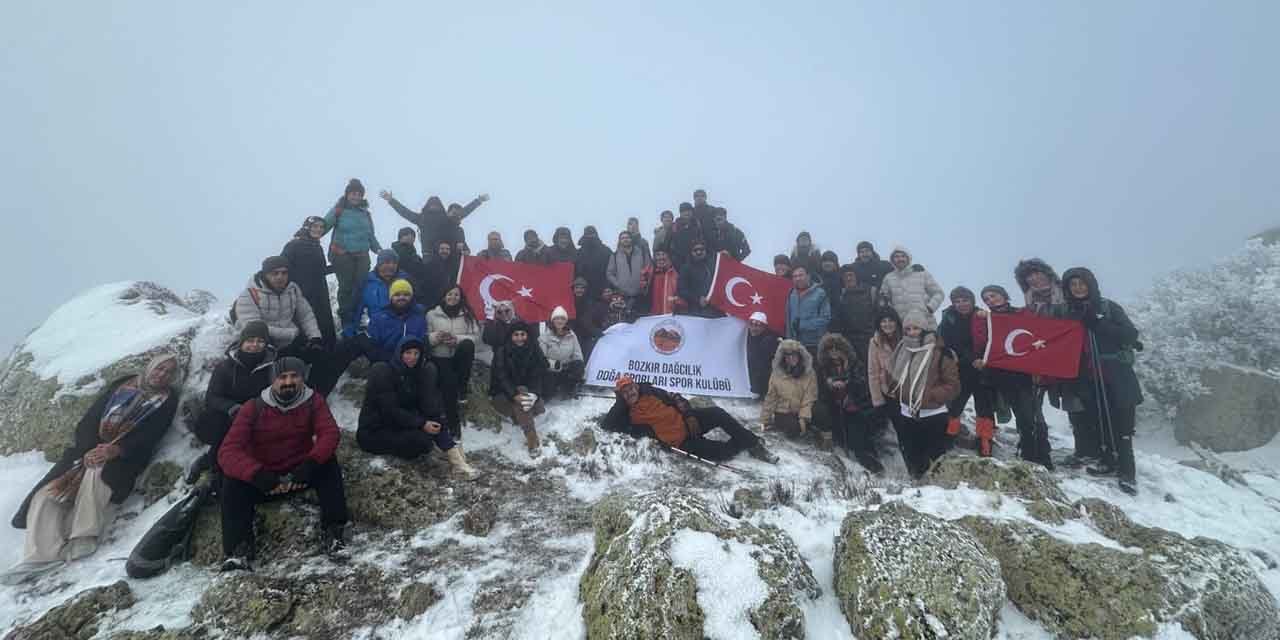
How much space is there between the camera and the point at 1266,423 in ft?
43.3

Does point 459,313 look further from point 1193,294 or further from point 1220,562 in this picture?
point 1193,294

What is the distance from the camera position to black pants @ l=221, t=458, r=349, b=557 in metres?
5.10

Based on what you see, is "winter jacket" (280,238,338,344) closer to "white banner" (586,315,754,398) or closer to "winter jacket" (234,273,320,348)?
"winter jacket" (234,273,320,348)

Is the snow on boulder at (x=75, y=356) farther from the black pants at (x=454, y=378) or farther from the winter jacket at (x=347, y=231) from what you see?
the black pants at (x=454, y=378)

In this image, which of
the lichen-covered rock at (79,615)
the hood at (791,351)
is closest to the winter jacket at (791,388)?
the hood at (791,351)

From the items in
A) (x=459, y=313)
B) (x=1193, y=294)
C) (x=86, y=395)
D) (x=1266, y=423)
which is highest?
(x=1193, y=294)

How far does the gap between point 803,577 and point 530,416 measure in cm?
527

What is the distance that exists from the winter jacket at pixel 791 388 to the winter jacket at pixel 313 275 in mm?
7570

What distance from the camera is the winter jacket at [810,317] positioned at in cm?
1030

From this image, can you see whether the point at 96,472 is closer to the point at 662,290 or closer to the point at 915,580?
the point at 915,580

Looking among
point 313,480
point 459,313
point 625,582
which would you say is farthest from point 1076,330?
point 313,480

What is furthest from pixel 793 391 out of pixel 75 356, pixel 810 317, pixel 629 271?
pixel 75 356

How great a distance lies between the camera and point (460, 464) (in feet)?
23.2

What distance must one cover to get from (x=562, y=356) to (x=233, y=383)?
16.1 feet
